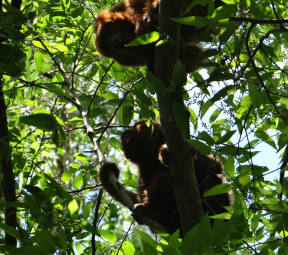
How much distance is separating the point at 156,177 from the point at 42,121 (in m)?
1.34

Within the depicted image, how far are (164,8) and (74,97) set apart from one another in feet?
4.47

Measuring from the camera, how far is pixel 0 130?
2.38 metres

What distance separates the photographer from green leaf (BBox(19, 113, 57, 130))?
2.38 metres

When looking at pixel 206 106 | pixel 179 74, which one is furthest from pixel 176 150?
pixel 179 74

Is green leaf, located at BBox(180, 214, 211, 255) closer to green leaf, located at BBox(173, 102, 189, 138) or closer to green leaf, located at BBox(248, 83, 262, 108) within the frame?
green leaf, located at BBox(173, 102, 189, 138)

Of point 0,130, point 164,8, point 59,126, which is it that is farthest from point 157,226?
point 164,8

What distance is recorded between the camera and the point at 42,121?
244 cm

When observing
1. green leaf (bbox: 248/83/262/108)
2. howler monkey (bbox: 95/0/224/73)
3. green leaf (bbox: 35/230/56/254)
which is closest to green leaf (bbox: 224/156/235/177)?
green leaf (bbox: 248/83/262/108)

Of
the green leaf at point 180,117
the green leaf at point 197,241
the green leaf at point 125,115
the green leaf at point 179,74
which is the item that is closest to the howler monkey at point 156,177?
the green leaf at point 125,115

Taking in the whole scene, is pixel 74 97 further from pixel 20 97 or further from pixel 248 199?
pixel 248 199

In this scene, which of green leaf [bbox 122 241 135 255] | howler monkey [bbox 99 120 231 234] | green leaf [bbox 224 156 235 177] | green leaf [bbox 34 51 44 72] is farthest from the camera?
howler monkey [bbox 99 120 231 234]

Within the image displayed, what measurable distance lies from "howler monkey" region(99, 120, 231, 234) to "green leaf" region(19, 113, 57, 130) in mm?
549

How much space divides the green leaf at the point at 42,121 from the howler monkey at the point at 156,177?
55cm

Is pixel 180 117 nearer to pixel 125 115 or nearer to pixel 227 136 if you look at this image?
pixel 227 136
